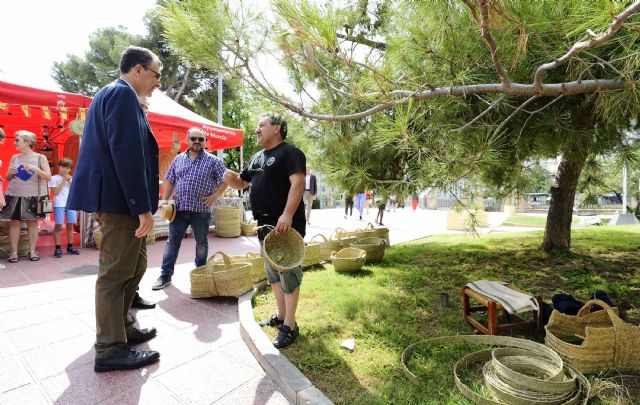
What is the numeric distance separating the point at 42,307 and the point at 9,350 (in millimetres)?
859

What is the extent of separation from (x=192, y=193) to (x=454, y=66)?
2.60m

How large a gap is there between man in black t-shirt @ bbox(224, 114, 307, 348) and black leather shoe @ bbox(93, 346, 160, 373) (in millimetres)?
762

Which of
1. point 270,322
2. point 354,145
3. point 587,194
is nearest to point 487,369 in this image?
point 270,322

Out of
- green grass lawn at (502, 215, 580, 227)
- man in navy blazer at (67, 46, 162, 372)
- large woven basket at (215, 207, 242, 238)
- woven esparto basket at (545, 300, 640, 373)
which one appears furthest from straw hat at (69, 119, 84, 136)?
green grass lawn at (502, 215, 580, 227)

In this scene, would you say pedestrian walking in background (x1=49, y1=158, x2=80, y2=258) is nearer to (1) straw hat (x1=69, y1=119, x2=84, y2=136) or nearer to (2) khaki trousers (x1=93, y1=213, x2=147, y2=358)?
(1) straw hat (x1=69, y1=119, x2=84, y2=136)

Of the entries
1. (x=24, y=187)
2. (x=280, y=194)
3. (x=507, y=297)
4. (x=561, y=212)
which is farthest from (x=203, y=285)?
(x=561, y=212)

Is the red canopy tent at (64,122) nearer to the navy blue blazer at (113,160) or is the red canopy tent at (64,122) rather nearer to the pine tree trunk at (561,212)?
the navy blue blazer at (113,160)

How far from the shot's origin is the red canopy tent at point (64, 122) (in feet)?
16.9

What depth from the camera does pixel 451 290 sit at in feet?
11.5

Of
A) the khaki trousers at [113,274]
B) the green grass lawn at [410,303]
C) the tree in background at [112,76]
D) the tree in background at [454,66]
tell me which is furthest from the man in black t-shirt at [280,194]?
the tree in background at [112,76]

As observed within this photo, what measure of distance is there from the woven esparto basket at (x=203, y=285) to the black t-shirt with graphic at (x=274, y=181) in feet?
3.01

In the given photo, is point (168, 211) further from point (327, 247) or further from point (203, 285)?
point (327, 247)

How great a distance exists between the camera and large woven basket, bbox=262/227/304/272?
2.41 m

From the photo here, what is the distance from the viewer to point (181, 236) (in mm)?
3572
